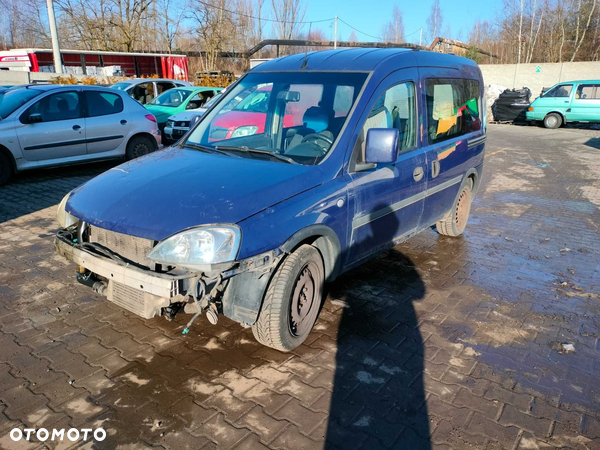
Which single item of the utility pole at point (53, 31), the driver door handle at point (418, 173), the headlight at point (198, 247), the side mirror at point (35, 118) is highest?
the utility pole at point (53, 31)

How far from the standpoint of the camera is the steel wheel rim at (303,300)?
333 cm

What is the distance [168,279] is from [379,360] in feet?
5.29

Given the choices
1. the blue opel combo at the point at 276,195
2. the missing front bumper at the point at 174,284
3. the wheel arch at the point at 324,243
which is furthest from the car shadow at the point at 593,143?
the missing front bumper at the point at 174,284

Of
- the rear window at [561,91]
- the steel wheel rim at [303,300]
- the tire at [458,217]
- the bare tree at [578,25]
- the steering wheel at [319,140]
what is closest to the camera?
the steel wheel rim at [303,300]

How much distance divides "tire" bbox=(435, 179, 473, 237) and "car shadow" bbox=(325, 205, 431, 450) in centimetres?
110

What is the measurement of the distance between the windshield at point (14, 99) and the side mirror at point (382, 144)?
23.0ft

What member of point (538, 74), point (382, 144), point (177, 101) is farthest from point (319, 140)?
point (538, 74)

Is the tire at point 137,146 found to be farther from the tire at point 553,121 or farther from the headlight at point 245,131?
the tire at point 553,121

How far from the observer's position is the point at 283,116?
417cm

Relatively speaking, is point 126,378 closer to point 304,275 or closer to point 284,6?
point 304,275

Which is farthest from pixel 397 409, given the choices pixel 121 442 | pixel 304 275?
pixel 121 442

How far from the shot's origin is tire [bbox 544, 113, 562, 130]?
1941 centimetres

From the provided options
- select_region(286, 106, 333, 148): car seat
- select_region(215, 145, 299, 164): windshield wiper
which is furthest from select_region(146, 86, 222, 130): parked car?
select_region(286, 106, 333, 148): car seat

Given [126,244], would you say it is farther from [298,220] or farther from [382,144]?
[382,144]
